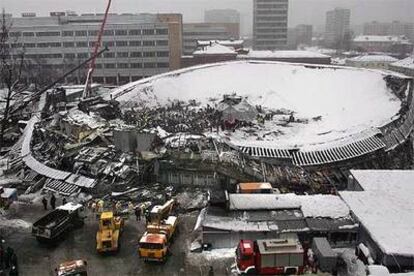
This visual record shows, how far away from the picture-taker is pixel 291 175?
25516 mm

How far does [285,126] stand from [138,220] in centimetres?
2104

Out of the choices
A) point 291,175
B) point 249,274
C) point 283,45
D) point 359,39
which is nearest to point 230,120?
point 291,175

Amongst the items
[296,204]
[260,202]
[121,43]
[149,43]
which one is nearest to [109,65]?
[121,43]

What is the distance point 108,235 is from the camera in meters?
17.6

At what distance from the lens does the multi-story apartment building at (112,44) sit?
78.1 meters

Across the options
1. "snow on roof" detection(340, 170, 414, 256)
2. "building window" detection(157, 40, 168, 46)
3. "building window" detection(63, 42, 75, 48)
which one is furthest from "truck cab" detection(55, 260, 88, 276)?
"building window" detection(63, 42, 75, 48)

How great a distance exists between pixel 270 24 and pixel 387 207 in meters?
107

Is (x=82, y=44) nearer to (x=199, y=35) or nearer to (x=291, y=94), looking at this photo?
(x=199, y=35)

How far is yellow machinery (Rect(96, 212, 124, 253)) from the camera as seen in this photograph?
17.4 metres

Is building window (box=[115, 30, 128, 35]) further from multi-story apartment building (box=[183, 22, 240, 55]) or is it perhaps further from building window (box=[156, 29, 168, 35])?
multi-story apartment building (box=[183, 22, 240, 55])

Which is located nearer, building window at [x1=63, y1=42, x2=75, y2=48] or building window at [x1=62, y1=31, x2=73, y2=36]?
building window at [x1=62, y1=31, x2=73, y2=36]

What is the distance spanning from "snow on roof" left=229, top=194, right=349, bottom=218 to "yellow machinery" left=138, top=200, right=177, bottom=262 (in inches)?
119

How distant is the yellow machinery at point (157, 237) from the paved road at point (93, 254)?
0.37 meters

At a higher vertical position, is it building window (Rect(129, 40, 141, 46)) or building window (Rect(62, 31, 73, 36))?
building window (Rect(62, 31, 73, 36))
